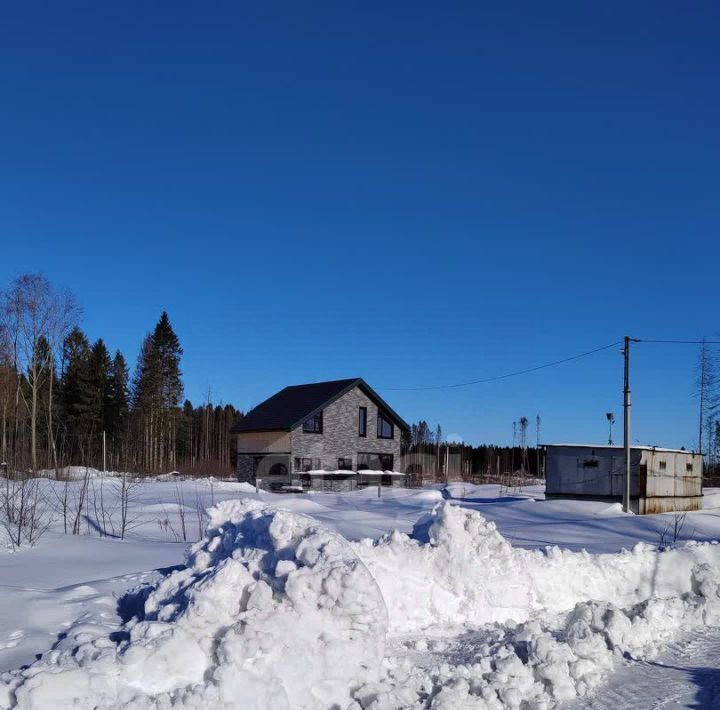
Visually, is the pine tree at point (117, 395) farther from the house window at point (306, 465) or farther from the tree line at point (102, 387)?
the house window at point (306, 465)

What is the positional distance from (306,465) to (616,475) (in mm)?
13998

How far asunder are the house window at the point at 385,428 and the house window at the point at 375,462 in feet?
3.19

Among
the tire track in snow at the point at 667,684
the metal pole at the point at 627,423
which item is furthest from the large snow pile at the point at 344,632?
the metal pole at the point at 627,423

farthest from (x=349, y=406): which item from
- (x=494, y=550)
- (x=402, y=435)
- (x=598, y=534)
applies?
(x=494, y=550)

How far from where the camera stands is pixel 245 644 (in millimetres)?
4516

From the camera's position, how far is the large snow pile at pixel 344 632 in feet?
14.1

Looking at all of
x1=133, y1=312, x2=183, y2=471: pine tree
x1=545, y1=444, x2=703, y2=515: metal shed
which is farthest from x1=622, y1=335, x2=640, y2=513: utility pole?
x1=133, y1=312, x2=183, y2=471: pine tree

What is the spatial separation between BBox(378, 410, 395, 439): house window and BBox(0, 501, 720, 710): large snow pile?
27.0 metres

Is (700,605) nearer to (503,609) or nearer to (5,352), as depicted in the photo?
→ (503,609)

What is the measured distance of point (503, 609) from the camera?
738 cm

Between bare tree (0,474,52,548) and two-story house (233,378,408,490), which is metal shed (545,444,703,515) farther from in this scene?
bare tree (0,474,52,548)

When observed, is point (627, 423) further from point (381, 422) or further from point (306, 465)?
point (381, 422)

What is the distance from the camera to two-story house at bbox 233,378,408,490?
31250 mm

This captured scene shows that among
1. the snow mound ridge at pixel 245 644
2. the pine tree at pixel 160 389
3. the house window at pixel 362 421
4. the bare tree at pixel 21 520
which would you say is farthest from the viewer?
the pine tree at pixel 160 389
